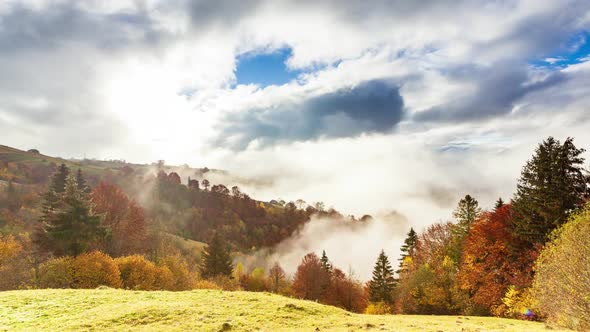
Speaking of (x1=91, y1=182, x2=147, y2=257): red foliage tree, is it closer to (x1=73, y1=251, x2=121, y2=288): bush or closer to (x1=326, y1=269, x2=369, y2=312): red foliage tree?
(x1=73, y1=251, x2=121, y2=288): bush

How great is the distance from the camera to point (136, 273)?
5706 cm

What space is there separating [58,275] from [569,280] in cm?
5445

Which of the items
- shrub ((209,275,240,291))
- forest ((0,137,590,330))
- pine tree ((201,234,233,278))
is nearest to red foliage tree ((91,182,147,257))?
forest ((0,137,590,330))

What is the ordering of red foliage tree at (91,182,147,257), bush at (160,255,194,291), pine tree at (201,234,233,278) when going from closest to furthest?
bush at (160,255,194,291)
red foliage tree at (91,182,147,257)
pine tree at (201,234,233,278)

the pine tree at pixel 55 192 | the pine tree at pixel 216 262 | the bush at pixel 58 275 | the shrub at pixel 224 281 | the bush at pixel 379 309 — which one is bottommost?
the bush at pixel 379 309

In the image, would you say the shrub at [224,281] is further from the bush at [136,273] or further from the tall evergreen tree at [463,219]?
the tall evergreen tree at [463,219]

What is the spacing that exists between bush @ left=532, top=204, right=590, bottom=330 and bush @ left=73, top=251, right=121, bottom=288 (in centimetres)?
5072

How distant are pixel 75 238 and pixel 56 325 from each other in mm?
37147

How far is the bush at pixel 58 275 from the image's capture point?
45.0 m

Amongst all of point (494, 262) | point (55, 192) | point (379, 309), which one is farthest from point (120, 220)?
point (494, 262)

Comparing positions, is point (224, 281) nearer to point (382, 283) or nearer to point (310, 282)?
point (310, 282)

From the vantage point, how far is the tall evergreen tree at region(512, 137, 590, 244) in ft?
127

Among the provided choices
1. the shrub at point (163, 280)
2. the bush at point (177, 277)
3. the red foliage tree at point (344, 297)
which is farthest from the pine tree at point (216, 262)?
the shrub at point (163, 280)

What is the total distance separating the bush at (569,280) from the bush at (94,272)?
50.7 metres
